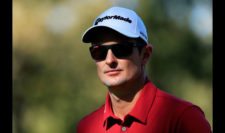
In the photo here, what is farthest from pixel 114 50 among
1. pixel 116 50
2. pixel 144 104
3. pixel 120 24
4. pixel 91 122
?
pixel 91 122

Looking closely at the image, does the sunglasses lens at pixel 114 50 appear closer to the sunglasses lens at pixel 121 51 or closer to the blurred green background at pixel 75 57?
the sunglasses lens at pixel 121 51

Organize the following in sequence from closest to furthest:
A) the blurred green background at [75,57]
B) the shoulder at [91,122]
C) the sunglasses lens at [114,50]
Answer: the sunglasses lens at [114,50] → the shoulder at [91,122] → the blurred green background at [75,57]

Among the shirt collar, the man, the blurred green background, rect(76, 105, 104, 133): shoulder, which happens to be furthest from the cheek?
the blurred green background

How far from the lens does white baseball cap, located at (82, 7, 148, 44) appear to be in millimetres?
2574

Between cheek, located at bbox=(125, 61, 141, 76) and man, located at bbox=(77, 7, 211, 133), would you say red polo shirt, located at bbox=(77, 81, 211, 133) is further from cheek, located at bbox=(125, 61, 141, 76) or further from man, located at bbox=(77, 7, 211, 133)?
cheek, located at bbox=(125, 61, 141, 76)

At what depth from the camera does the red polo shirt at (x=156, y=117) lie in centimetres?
244

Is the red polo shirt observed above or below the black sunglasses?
below

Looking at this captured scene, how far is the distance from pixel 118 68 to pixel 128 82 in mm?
76

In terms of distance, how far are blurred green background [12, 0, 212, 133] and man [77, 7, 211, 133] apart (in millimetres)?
6690

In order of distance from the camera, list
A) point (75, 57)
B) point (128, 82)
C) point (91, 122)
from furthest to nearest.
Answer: point (75, 57) < point (91, 122) < point (128, 82)

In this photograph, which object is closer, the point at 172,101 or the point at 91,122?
the point at 172,101

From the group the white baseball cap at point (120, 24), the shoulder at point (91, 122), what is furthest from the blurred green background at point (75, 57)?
the white baseball cap at point (120, 24)

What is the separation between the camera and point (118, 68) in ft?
8.37

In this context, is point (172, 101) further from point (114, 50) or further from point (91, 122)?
point (91, 122)
